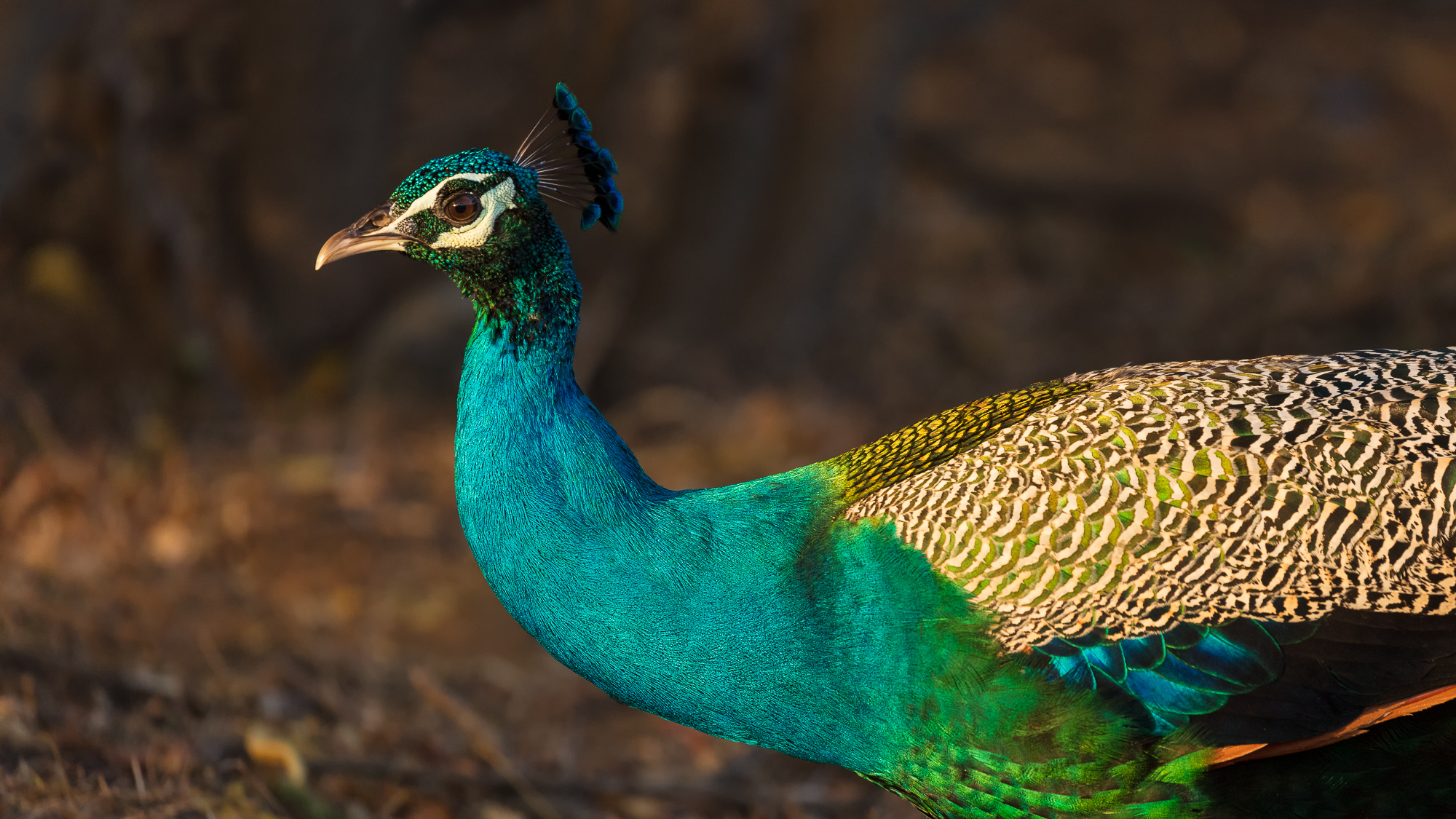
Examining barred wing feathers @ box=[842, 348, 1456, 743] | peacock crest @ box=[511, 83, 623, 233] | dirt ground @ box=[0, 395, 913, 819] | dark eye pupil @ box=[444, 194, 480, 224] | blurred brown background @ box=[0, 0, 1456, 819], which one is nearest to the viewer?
A: barred wing feathers @ box=[842, 348, 1456, 743]

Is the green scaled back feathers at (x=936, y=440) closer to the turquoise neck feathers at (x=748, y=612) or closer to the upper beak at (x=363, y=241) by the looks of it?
the turquoise neck feathers at (x=748, y=612)

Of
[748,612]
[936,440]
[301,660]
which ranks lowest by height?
[301,660]

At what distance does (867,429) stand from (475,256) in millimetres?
3943

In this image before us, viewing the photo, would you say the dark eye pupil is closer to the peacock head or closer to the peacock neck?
the peacock head

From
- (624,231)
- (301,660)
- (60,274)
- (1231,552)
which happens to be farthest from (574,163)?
(624,231)

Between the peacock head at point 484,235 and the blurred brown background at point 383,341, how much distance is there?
124cm

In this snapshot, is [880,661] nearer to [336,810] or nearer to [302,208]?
[336,810]

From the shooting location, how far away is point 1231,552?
237 cm

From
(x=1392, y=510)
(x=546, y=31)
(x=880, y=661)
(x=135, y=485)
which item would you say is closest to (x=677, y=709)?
(x=880, y=661)

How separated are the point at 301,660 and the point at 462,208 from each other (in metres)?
2.23

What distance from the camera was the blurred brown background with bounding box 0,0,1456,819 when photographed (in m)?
3.70

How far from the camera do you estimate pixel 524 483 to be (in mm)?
2549

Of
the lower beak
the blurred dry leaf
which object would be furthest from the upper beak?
the blurred dry leaf

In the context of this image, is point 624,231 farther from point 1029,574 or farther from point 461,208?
point 1029,574
